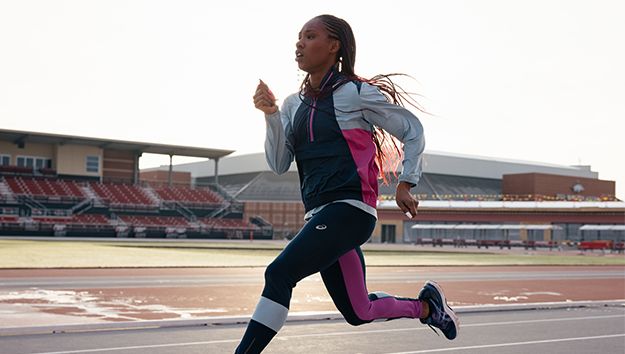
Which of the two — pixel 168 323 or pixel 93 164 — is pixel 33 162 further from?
pixel 168 323

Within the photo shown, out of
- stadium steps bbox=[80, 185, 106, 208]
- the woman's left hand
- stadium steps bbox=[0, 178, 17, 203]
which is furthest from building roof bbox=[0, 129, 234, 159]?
the woman's left hand

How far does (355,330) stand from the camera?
9461 mm

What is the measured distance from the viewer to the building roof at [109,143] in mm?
61438

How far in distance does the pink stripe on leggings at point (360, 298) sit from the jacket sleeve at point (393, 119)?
0.69m

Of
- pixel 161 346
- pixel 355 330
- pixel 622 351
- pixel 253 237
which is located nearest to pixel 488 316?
pixel 355 330

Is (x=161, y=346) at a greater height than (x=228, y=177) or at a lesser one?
lesser

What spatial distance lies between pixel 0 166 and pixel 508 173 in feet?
197

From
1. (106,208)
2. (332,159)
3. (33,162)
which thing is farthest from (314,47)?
(33,162)

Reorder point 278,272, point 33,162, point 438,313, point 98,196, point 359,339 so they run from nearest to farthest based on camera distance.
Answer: point 278,272
point 438,313
point 359,339
point 98,196
point 33,162

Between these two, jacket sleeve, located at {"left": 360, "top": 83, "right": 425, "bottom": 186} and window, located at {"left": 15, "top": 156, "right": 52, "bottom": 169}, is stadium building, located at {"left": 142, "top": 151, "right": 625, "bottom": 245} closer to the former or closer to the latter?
window, located at {"left": 15, "top": 156, "right": 52, "bottom": 169}

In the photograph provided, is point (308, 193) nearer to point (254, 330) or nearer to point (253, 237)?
point (254, 330)

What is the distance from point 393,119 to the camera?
14.3 feet

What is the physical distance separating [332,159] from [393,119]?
41cm

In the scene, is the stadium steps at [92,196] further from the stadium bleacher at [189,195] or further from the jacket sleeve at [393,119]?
the jacket sleeve at [393,119]
